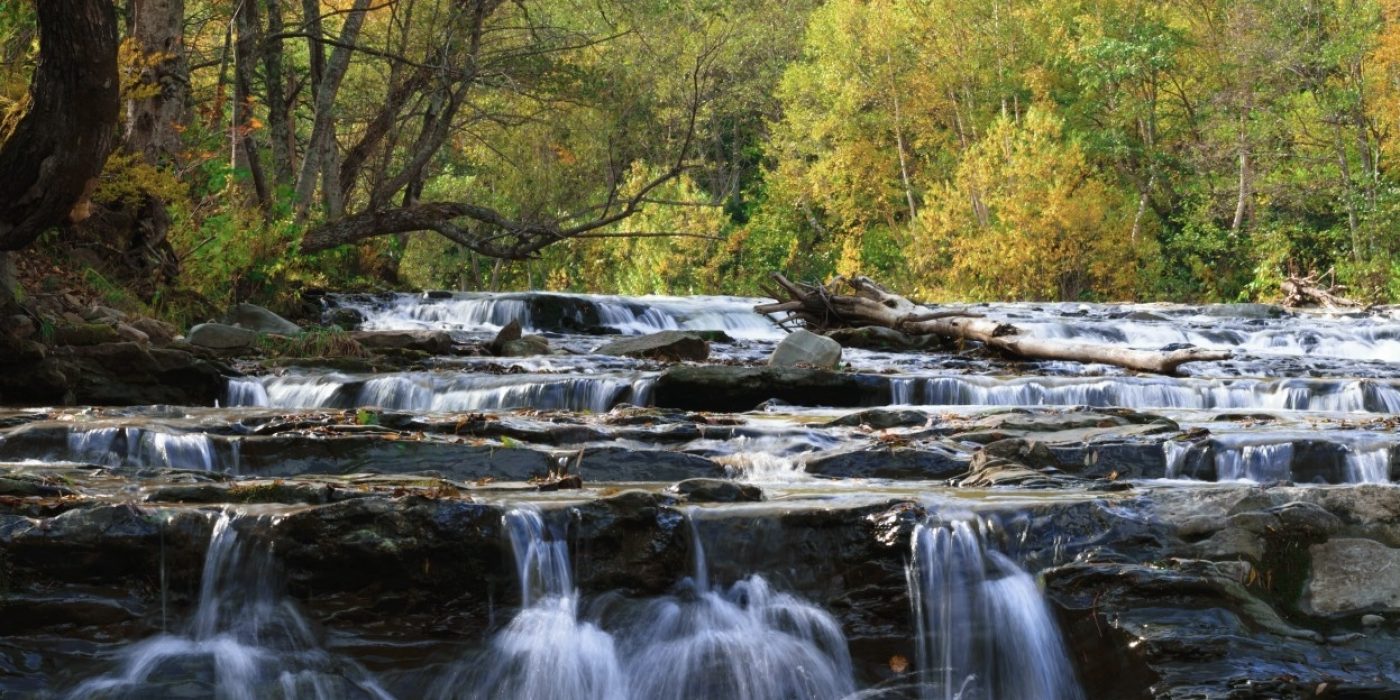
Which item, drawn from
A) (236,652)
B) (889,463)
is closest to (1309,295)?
(889,463)

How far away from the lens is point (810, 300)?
1692 cm

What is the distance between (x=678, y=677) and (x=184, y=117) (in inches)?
482

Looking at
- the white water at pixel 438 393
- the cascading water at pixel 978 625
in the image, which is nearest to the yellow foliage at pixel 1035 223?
the white water at pixel 438 393

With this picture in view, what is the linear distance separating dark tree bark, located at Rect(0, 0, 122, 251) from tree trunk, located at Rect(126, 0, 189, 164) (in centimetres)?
391

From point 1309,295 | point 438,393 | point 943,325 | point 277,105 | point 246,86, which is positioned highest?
point 277,105

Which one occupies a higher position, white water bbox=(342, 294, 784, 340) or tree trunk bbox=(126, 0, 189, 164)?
tree trunk bbox=(126, 0, 189, 164)

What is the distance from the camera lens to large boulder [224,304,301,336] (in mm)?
13359

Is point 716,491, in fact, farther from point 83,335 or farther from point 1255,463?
point 83,335

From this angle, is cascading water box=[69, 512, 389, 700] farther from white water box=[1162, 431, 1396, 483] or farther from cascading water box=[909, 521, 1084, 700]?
white water box=[1162, 431, 1396, 483]

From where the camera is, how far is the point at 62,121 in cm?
747

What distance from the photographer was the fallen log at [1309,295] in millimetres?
22719

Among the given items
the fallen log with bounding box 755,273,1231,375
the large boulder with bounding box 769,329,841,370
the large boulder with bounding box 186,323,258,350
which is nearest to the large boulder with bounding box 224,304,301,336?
the large boulder with bounding box 186,323,258,350

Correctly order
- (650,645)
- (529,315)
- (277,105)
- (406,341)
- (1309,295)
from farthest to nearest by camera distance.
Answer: (1309,295) < (529,315) < (277,105) < (406,341) < (650,645)

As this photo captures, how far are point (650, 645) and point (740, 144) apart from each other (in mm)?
43682
